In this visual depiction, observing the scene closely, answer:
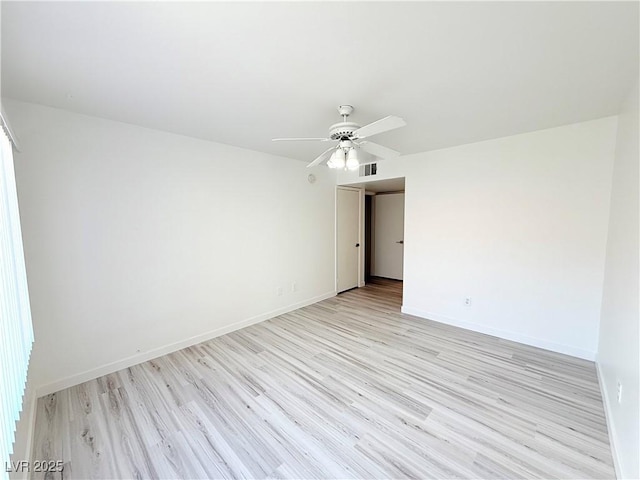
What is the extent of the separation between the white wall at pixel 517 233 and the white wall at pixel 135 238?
2193mm

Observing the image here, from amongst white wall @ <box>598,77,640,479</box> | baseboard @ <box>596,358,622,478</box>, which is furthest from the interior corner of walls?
baseboard @ <box>596,358,622,478</box>

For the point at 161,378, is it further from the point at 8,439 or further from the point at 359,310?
the point at 359,310

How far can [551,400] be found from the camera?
83.5 inches

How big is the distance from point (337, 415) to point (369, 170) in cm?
356

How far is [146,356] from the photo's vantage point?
2768mm

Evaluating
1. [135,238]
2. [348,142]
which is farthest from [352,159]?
[135,238]

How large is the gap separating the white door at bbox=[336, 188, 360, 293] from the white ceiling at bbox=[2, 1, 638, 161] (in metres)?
2.58

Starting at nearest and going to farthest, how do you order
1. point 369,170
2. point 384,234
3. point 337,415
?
point 337,415, point 369,170, point 384,234

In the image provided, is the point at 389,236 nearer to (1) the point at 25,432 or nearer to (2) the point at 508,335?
(2) the point at 508,335

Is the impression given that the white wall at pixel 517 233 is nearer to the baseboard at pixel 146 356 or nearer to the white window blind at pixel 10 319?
the baseboard at pixel 146 356

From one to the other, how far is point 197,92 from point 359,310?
3567 mm

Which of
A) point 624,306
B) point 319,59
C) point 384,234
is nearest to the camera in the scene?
point 319,59

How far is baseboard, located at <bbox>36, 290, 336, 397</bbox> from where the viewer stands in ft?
7.47

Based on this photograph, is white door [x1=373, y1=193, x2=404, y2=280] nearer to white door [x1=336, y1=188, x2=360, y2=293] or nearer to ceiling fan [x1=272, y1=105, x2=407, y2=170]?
white door [x1=336, y1=188, x2=360, y2=293]
